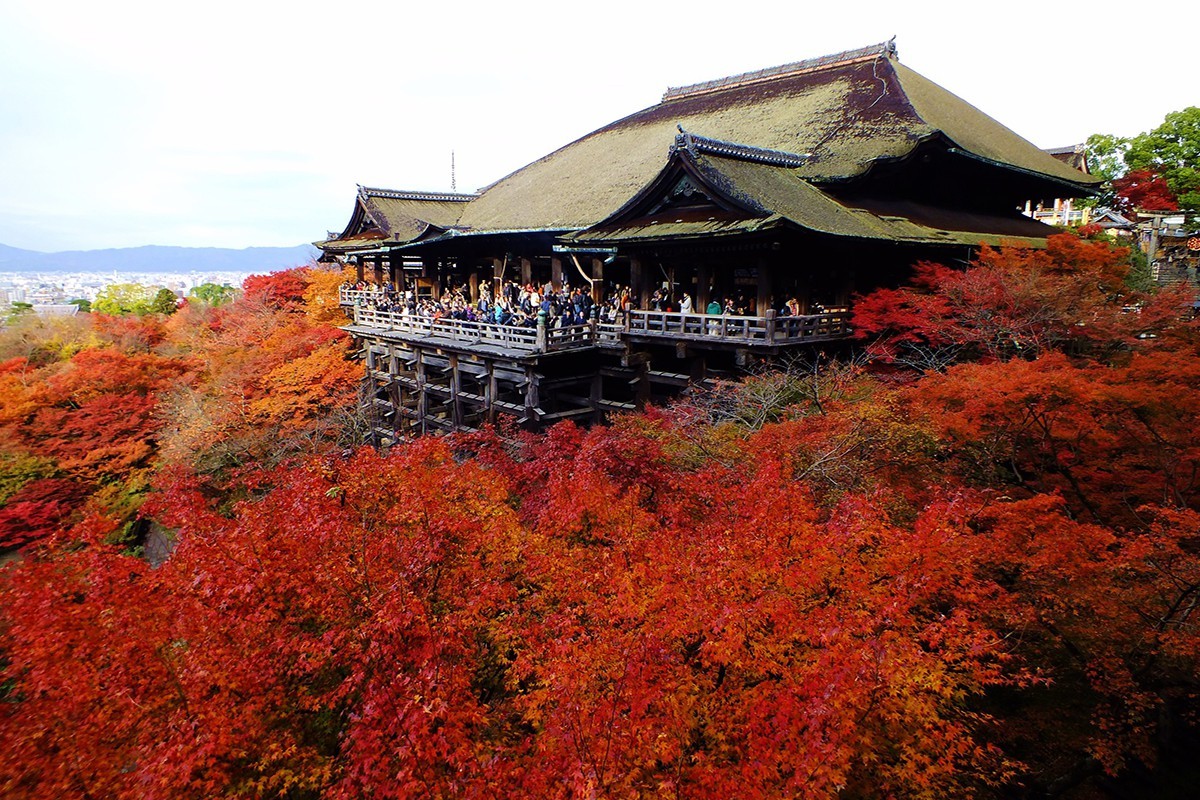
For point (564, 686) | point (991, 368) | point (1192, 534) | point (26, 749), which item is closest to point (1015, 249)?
point (991, 368)

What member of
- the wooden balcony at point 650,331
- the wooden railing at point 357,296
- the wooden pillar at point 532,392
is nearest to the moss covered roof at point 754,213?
the wooden balcony at point 650,331

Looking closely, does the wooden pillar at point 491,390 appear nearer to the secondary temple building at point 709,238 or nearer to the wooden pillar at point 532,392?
the secondary temple building at point 709,238

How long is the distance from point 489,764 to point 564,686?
3.04 ft

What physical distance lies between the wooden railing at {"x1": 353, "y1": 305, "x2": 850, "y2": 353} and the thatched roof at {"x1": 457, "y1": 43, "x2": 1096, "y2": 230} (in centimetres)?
394

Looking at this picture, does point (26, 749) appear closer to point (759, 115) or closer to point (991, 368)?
point (991, 368)

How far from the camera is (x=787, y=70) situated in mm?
27734

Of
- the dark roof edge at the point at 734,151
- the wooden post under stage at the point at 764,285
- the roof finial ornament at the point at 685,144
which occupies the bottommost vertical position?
the wooden post under stage at the point at 764,285

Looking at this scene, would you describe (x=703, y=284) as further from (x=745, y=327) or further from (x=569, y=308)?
(x=569, y=308)

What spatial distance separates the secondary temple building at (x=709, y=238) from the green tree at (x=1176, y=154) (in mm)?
6319

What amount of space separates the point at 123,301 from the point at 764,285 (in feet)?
193

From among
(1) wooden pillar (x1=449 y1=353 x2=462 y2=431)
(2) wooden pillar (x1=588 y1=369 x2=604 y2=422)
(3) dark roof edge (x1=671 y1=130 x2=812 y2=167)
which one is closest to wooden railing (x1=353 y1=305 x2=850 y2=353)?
(1) wooden pillar (x1=449 y1=353 x2=462 y2=431)

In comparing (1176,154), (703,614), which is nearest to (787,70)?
(1176,154)

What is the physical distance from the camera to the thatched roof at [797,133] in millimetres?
20266

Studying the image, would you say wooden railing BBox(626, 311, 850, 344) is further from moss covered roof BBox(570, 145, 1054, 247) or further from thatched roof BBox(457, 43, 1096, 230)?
thatched roof BBox(457, 43, 1096, 230)
